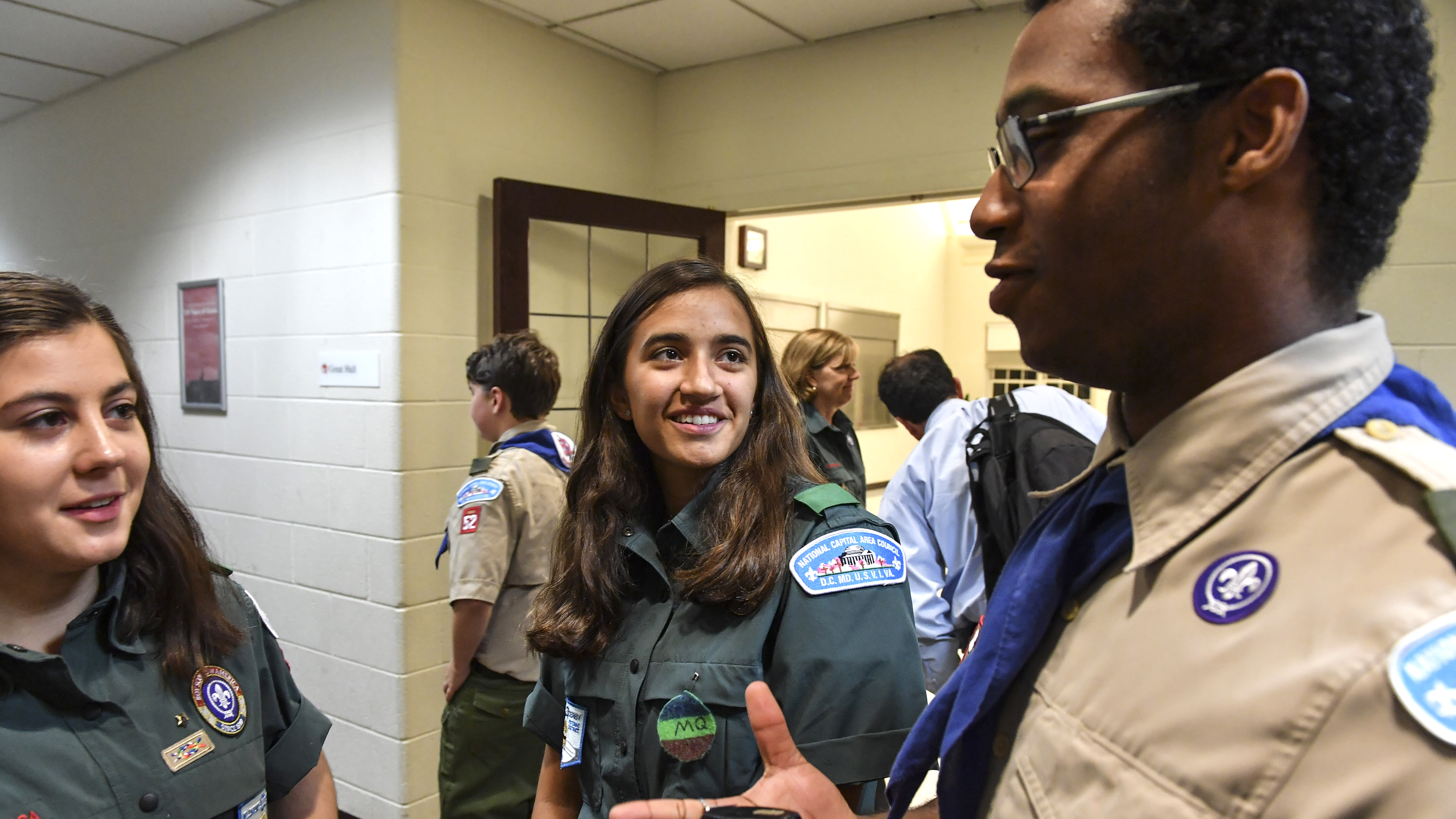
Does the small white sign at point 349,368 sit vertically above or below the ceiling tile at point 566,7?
below

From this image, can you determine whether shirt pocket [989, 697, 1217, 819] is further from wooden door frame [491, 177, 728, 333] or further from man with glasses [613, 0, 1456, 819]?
wooden door frame [491, 177, 728, 333]

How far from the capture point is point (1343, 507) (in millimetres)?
492

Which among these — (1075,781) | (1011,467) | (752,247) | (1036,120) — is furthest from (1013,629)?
(752,247)

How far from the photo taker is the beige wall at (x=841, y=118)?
9.84ft

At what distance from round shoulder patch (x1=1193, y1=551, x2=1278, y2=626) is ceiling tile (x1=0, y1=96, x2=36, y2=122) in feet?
18.3

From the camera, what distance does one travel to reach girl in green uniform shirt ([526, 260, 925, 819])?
107 centimetres

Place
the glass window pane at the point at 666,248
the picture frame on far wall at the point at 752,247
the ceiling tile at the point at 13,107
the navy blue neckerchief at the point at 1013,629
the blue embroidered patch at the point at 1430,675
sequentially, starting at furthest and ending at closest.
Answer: the ceiling tile at the point at 13,107 < the picture frame on far wall at the point at 752,247 < the glass window pane at the point at 666,248 < the navy blue neckerchief at the point at 1013,629 < the blue embroidered patch at the point at 1430,675

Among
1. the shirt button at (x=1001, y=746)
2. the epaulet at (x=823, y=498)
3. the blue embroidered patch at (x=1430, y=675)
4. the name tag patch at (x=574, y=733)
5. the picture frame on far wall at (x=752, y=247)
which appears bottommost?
the name tag patch at (x=574, y=733)

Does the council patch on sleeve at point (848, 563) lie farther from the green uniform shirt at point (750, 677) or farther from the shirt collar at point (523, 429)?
the shirt collar at point (523, 429)

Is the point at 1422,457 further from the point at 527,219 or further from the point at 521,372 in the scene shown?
the point at 527,219

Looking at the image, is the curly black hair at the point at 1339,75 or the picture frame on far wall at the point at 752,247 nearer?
the curly black hair at the point at 1339,75

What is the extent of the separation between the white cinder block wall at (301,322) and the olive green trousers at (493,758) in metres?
0.73

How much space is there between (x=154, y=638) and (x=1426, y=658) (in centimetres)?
141

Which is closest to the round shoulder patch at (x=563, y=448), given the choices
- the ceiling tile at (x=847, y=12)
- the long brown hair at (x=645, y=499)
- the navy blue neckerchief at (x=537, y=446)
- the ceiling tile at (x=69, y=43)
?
the navy blue neckerchief at (x=537, y=446)
